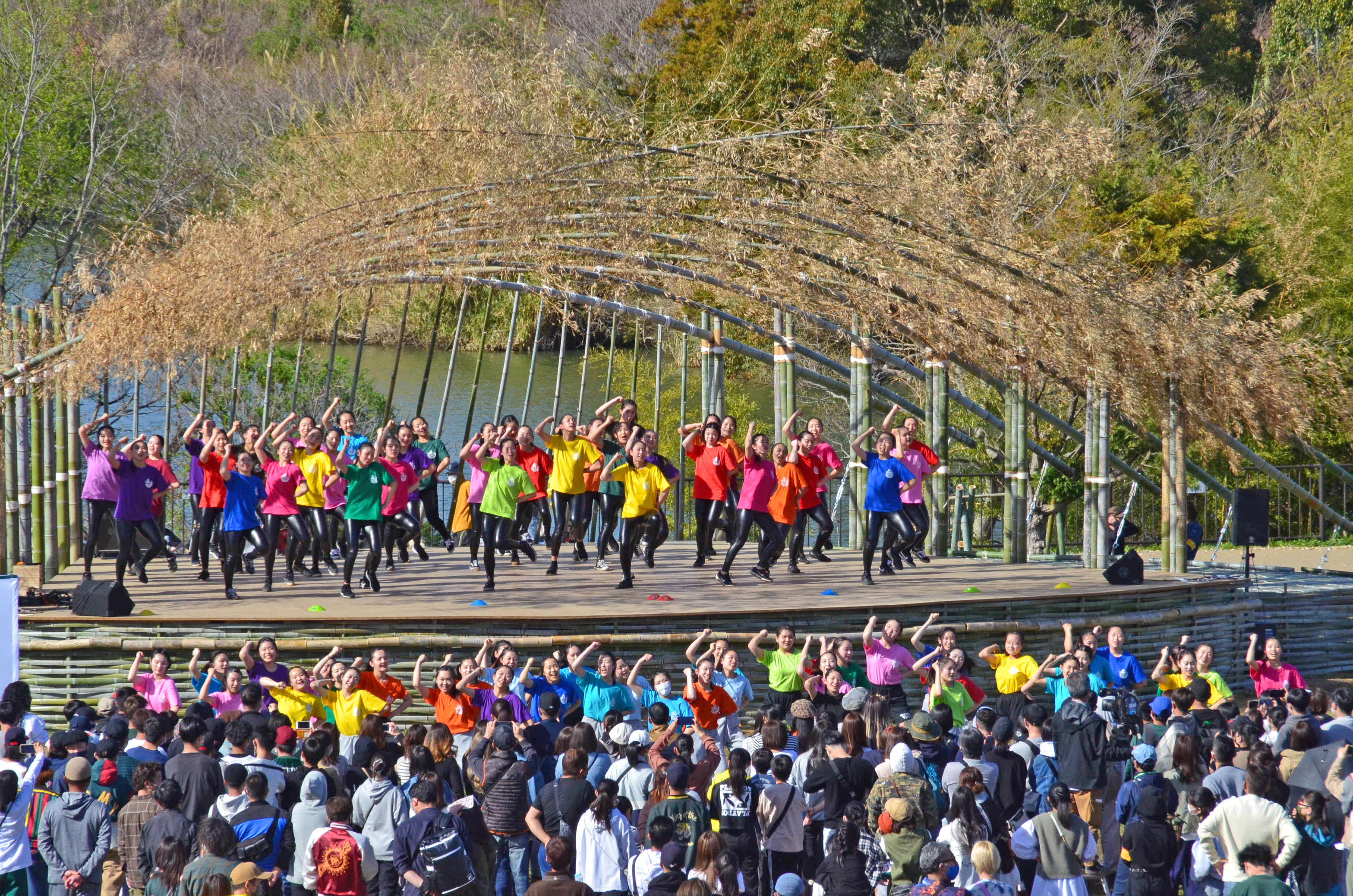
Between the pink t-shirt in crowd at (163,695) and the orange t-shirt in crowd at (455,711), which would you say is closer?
the orange t-shirt in crowd at (455,711)

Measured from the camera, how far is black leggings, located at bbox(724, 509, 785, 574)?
13.3m

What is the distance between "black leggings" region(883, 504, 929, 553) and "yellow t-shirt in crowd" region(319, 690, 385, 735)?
6.25 m

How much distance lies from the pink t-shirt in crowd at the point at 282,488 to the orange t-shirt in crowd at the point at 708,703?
16.0 ft

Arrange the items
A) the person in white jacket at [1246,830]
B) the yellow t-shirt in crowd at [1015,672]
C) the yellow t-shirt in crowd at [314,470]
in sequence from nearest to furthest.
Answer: the person in white jacket at [1246,830], the yellow t-shirt in crowd at [1015,672], the yellow t-shirt in crowd at [314,470]

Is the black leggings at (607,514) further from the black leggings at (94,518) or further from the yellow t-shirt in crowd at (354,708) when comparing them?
the yellow t-shirt in crowd at (354,708)

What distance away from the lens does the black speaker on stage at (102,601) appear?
1131cm

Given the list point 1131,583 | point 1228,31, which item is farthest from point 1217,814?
point 1228,31

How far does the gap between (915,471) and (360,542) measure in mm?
5058

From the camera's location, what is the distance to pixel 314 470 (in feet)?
41.6

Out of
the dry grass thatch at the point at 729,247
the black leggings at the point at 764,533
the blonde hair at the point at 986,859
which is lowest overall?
the blonde hair at the point at 986,859

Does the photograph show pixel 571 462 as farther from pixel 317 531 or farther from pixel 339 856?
pixel 339 856

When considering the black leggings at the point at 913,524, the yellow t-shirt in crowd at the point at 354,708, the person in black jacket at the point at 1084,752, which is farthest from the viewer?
the black leggings at the point at 913,524

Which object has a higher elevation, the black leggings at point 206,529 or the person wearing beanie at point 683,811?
the black leggings at point 206,529

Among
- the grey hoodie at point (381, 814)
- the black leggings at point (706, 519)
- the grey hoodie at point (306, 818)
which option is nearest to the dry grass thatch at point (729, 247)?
the black leggings at point (706, 519)
